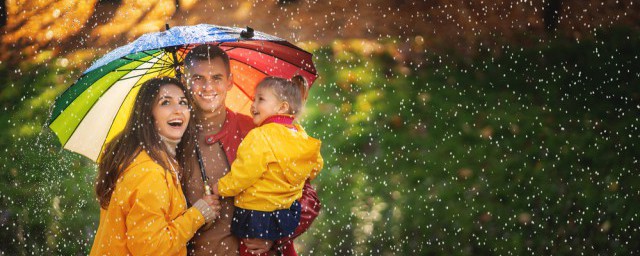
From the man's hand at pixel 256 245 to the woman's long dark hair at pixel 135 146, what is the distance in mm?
533

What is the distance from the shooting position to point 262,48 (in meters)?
4.43

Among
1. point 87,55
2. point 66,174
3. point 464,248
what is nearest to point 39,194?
point 66,174

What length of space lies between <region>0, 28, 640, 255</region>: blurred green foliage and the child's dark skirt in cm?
274

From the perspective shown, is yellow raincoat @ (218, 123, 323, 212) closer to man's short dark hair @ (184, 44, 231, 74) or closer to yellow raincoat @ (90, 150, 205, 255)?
yellow raincoat @ (90, 150, 205, 255)

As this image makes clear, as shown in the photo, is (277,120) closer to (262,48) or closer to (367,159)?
(262,48)

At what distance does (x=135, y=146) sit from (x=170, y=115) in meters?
0.21

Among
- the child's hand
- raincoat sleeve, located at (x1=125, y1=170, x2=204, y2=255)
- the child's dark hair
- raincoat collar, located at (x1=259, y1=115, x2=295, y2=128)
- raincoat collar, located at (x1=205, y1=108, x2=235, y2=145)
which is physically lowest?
raincoat sleeve, located at (x1=125, y1=170, x2=204, y2=255)

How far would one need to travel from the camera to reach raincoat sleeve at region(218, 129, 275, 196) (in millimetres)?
3711

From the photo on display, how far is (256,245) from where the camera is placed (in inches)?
152

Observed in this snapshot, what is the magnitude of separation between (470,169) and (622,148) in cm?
144

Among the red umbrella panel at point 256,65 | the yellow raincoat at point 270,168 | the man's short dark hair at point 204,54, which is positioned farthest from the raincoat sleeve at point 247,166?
the red umbrella panel at point 256,65

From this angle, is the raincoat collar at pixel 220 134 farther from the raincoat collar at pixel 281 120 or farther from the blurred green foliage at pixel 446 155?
the blurred green foliage at pixel 446 155

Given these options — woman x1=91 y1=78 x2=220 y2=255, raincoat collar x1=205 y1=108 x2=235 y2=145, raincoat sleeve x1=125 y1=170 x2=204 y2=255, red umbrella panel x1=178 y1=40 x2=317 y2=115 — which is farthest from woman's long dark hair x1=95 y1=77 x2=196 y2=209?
red umbrella panel x1=178 y1=40 x2=317 y2=115

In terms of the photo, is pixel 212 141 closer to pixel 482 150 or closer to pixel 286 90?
pixel 286 90
